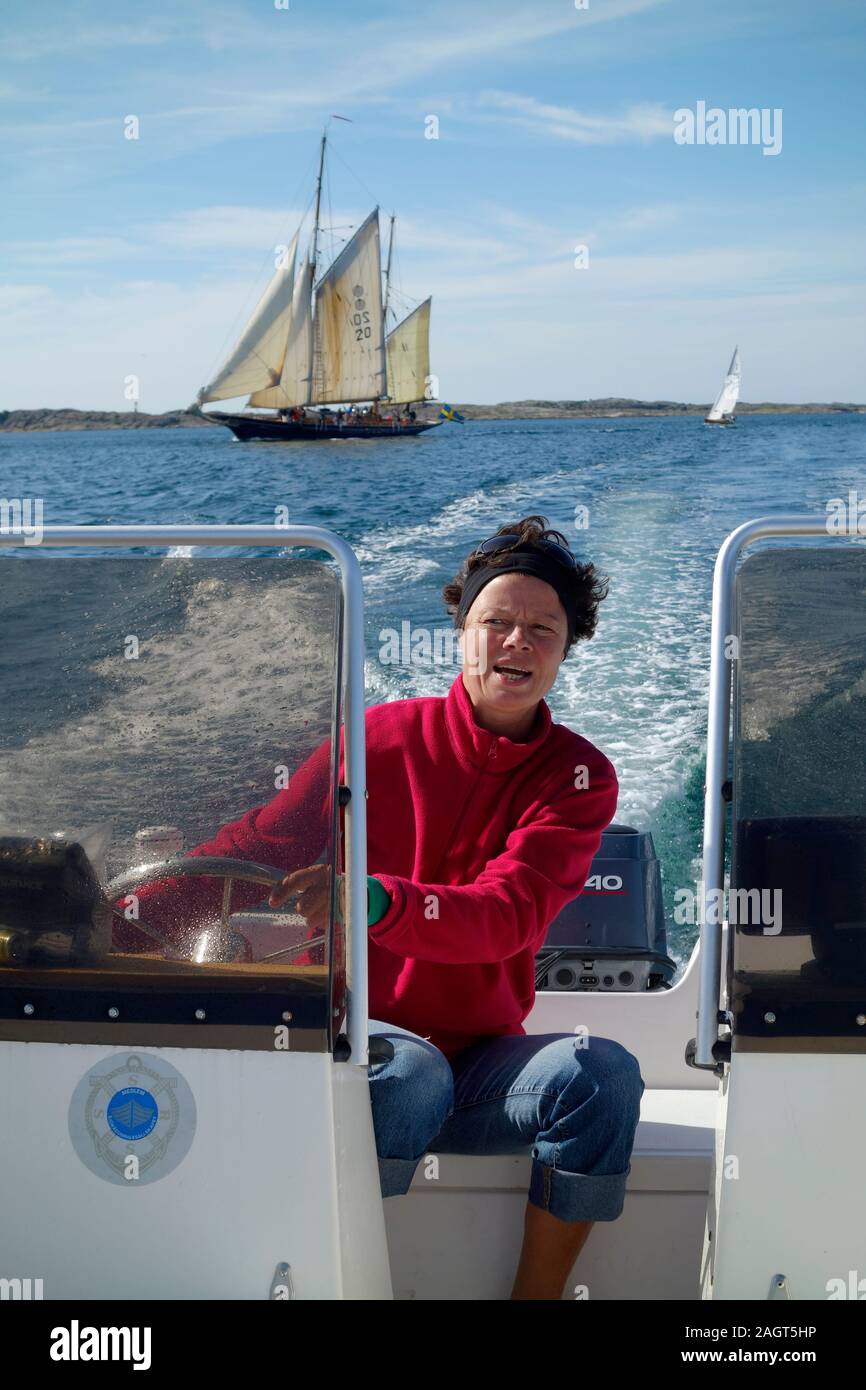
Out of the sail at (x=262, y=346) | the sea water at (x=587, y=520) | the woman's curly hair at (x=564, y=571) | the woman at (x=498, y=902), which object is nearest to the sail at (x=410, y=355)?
the sail at (x=262, y=346)

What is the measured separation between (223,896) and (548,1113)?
1.90 feet

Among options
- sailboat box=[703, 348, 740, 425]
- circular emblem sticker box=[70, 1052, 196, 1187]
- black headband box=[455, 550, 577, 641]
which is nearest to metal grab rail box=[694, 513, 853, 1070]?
black headband box=[455, 550, 577, 641]

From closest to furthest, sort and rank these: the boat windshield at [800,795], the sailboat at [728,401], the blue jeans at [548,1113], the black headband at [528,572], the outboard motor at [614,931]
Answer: the boat windshield at [800,795] → the blue jeans at [548,1113] → the black headband at [528,572] → the outboard motor at [614,931] → the sailboat at [728,401]

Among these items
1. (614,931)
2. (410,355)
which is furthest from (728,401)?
(614,931)

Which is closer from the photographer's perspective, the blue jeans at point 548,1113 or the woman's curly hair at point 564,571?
the blue jeans at point 548,1113

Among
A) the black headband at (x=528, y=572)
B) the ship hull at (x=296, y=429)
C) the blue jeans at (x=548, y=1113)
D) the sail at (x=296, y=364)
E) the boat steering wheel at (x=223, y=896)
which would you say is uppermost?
the sail at (x=296, y=364)

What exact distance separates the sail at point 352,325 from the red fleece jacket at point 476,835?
42817 millimetres

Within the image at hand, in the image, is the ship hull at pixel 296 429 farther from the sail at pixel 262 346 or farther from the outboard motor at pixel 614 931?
the outboard motor at pixel 614 931

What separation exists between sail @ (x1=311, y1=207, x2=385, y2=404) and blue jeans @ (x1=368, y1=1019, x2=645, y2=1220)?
141 feet

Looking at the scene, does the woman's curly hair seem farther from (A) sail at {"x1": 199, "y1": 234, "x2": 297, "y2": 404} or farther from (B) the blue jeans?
(A) sail at {"x1": 199, "y1": 234, "x2": 297, "y2": 404}

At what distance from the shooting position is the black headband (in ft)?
6.38

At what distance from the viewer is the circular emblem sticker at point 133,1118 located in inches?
62.8

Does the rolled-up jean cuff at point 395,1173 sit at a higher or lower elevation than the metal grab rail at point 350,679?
lower
